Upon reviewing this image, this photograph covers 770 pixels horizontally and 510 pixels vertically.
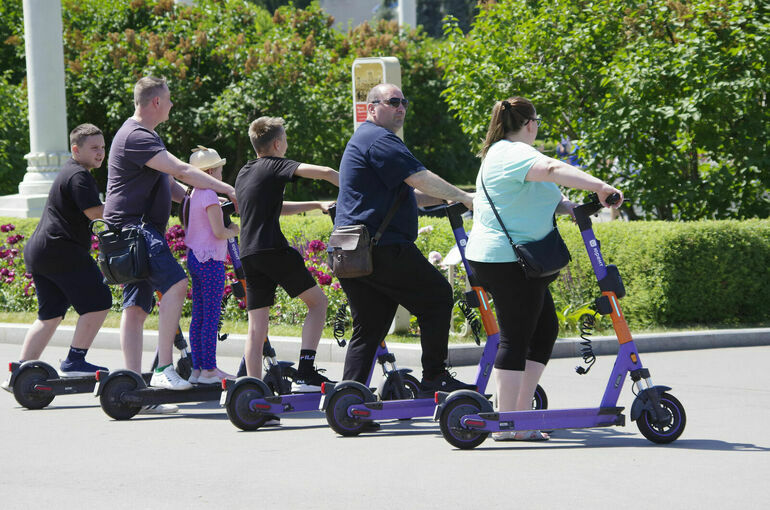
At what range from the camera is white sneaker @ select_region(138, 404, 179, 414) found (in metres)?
6.91

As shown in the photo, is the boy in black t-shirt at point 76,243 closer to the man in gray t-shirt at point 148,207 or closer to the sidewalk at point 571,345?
the man in gray t-shirt at point 148,207

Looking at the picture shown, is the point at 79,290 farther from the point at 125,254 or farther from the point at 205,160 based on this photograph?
the point at 205,160

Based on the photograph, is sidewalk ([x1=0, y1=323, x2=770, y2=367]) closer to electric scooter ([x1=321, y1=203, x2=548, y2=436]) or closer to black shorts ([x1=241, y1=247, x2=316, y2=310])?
black shorts ([x1=241, y1=247, x2=316, y2=310])

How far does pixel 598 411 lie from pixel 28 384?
3642 mm

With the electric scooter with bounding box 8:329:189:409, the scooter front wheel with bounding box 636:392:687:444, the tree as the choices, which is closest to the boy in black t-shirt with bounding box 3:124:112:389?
the electric scooter with bounding box 8:329:189:409

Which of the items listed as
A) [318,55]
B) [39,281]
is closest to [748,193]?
[39,281]

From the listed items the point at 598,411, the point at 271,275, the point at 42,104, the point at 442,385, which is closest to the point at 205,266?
the point at 271,275

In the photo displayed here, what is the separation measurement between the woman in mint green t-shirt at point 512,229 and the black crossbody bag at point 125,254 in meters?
2.01

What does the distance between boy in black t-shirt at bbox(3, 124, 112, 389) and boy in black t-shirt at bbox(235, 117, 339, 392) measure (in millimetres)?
1058

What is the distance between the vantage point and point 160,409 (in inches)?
274

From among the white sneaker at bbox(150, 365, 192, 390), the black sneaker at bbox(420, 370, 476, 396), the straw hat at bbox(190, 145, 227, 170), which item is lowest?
the white sneaker at bbox(150, 365, 192, 390)

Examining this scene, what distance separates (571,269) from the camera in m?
9.80

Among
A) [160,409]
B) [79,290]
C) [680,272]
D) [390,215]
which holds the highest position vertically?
[390,215]

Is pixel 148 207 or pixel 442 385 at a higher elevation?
pixel 148 207
